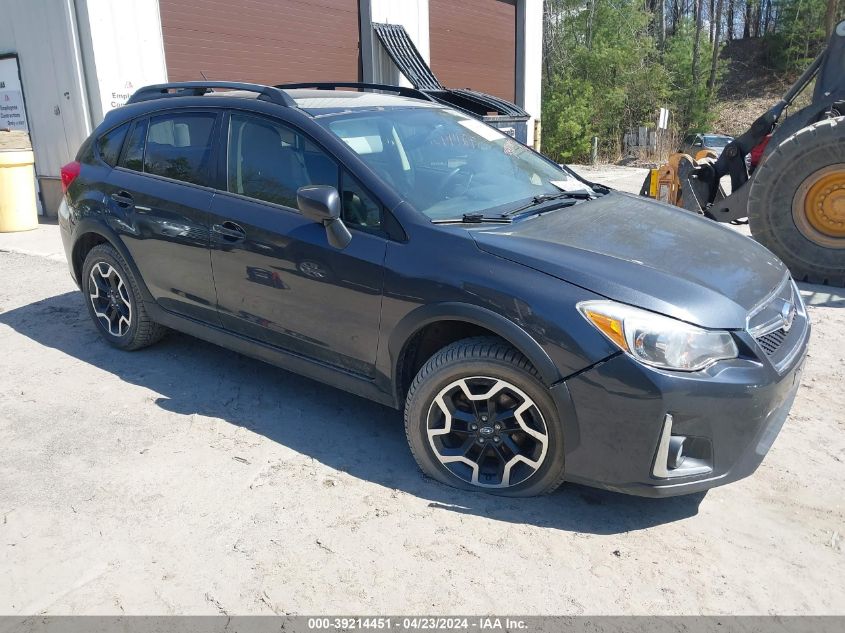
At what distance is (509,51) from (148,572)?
1657cm

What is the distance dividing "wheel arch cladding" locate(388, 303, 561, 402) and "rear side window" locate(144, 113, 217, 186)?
→ 1666 mm

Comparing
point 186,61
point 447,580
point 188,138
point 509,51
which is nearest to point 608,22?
point 509,51

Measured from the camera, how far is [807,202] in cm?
629

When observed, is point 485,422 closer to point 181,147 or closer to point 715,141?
point 181,147

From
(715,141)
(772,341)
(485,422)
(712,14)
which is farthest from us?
(712,14)

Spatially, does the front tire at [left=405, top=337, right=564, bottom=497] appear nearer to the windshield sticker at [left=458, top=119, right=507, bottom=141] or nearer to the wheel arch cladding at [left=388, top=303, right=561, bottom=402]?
the wheel arch cladding at [left=388, top=303, right=561, bottom=402]

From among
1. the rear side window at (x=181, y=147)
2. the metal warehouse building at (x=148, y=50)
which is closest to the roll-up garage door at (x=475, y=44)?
the metal warehouse building at (x=148, y=50)

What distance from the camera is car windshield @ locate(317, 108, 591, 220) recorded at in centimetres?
348

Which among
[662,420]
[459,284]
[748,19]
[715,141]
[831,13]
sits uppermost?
[748,19]

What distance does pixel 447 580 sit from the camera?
8.72ft

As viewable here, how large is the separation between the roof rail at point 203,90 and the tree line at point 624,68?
21976mm

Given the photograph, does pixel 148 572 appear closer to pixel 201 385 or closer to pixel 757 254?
pixel 201 385

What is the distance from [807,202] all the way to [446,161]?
4.17m
